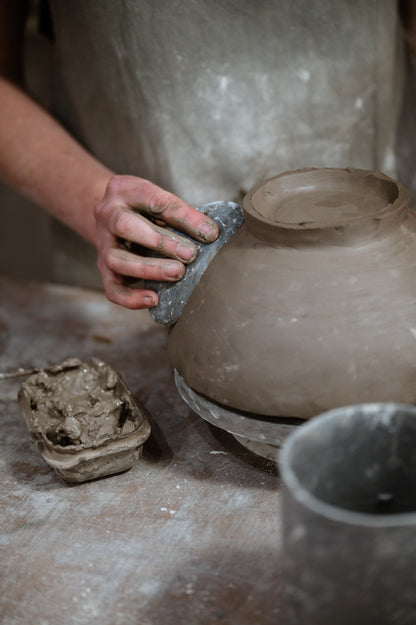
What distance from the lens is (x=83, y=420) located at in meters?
1.47

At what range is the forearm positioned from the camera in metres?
1.91

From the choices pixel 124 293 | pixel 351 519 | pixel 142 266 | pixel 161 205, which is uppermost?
pixel 351 519

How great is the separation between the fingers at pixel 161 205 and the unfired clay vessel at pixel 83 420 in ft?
1.17

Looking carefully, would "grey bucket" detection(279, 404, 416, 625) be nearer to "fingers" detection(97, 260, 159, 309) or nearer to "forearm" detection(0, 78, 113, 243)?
"fingers" detection(97, 260, 159, 309)

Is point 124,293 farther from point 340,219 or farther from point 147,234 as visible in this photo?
point 340,219

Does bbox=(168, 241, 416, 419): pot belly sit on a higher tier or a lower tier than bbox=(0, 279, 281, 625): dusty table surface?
higher

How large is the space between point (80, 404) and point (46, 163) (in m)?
0.76

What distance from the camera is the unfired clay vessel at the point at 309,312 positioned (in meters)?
1.21

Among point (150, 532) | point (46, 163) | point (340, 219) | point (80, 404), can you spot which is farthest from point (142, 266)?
point (46, 163)

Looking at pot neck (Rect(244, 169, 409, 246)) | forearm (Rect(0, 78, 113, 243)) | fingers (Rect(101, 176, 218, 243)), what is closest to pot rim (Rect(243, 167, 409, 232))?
pot neck (Rect(244, 169, 409, 246))

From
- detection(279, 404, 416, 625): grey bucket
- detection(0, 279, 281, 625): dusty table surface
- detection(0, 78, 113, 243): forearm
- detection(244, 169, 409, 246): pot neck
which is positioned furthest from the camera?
detection(0, 78, 113, 243): forearm

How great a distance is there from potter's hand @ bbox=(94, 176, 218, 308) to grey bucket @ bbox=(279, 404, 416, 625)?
59cm

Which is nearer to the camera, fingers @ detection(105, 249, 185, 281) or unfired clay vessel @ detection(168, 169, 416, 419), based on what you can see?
unfired clay vessel @ detection(168, 169, 416, 419)

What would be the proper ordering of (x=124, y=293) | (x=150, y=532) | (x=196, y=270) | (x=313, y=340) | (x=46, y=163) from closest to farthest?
(x=313, y=340) → (x=150, y=532) → (x=196, y=270) → (x=124, y=293) → (x=46, y=163)
